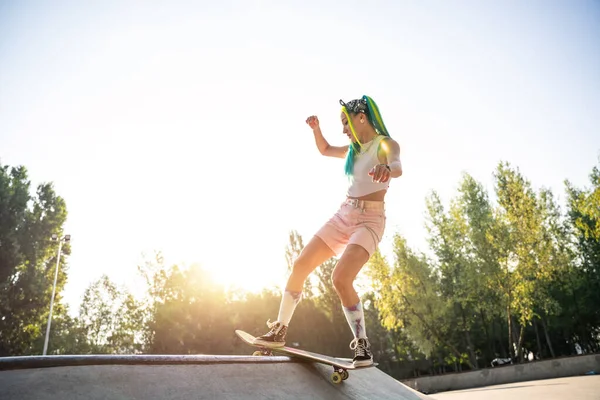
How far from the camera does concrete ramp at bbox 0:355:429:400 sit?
1.55 metres

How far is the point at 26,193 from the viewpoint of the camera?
24.4 m

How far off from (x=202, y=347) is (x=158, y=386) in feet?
125

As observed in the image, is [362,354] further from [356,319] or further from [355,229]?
[355,229]

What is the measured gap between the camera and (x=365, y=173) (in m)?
3.39

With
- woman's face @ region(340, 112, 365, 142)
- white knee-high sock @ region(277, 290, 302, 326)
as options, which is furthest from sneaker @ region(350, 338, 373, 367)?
woman's face @ region(340, 112, 365, 142)

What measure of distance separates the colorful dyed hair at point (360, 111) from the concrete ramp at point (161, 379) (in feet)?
6.19

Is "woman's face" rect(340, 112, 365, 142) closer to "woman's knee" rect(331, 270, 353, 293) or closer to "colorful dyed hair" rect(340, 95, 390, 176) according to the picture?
"colorful dyed hair" rect(340, 95, 390, 176)

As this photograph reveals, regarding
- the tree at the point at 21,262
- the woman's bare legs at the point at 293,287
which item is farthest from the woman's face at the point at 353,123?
the tree at the point at 21,262

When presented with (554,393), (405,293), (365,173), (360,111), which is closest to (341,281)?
(365,173)

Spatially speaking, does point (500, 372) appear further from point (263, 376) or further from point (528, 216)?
point (263, 376)

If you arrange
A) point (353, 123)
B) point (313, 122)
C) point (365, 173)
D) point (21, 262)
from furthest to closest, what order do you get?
point (21, 262)
point (313, 122)
point (353, 123)
point (365, 173)

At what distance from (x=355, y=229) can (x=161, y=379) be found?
1944mm

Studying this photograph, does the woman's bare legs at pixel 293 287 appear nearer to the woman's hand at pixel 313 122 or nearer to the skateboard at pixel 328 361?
the skateboard at pixel 328 361

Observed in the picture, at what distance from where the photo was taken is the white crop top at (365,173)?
10.9ft
